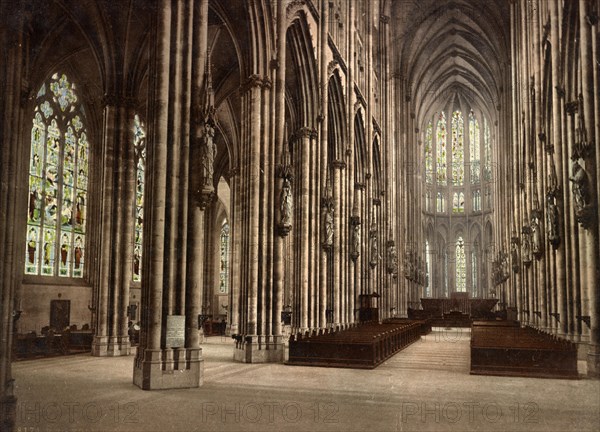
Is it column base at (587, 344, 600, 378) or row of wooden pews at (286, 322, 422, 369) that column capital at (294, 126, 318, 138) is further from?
column base at (587, 344, 600, 378)

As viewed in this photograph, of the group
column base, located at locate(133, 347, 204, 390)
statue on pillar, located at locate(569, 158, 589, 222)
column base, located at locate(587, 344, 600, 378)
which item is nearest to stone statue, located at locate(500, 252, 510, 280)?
column base, located at locate(587, 344, 600, 378)

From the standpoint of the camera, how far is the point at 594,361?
14.3m

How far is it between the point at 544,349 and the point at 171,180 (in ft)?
31.2

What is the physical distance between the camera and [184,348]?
1268 cm

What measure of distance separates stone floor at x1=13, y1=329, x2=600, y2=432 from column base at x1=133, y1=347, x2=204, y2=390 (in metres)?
0.28

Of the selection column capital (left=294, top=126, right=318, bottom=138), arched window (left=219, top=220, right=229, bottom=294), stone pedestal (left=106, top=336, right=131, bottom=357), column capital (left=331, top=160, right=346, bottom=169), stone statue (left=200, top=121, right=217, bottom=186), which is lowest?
stone pedestal (left=106, top=336, right=131, bottom=357)

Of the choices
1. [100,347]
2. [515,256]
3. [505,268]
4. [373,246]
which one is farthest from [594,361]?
[505,268]

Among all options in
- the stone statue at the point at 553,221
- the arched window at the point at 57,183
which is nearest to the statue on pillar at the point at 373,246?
the arched window at the point at 57,183

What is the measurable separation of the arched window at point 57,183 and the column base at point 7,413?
59.1ft

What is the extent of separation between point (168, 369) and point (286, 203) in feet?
25.6

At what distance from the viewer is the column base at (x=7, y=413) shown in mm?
7426

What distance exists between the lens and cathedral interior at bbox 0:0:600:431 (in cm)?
990

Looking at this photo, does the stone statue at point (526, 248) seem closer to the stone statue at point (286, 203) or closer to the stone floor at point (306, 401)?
the stone statue at point (286, 203)

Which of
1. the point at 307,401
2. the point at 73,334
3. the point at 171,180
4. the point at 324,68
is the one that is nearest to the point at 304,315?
the point at 73,334
